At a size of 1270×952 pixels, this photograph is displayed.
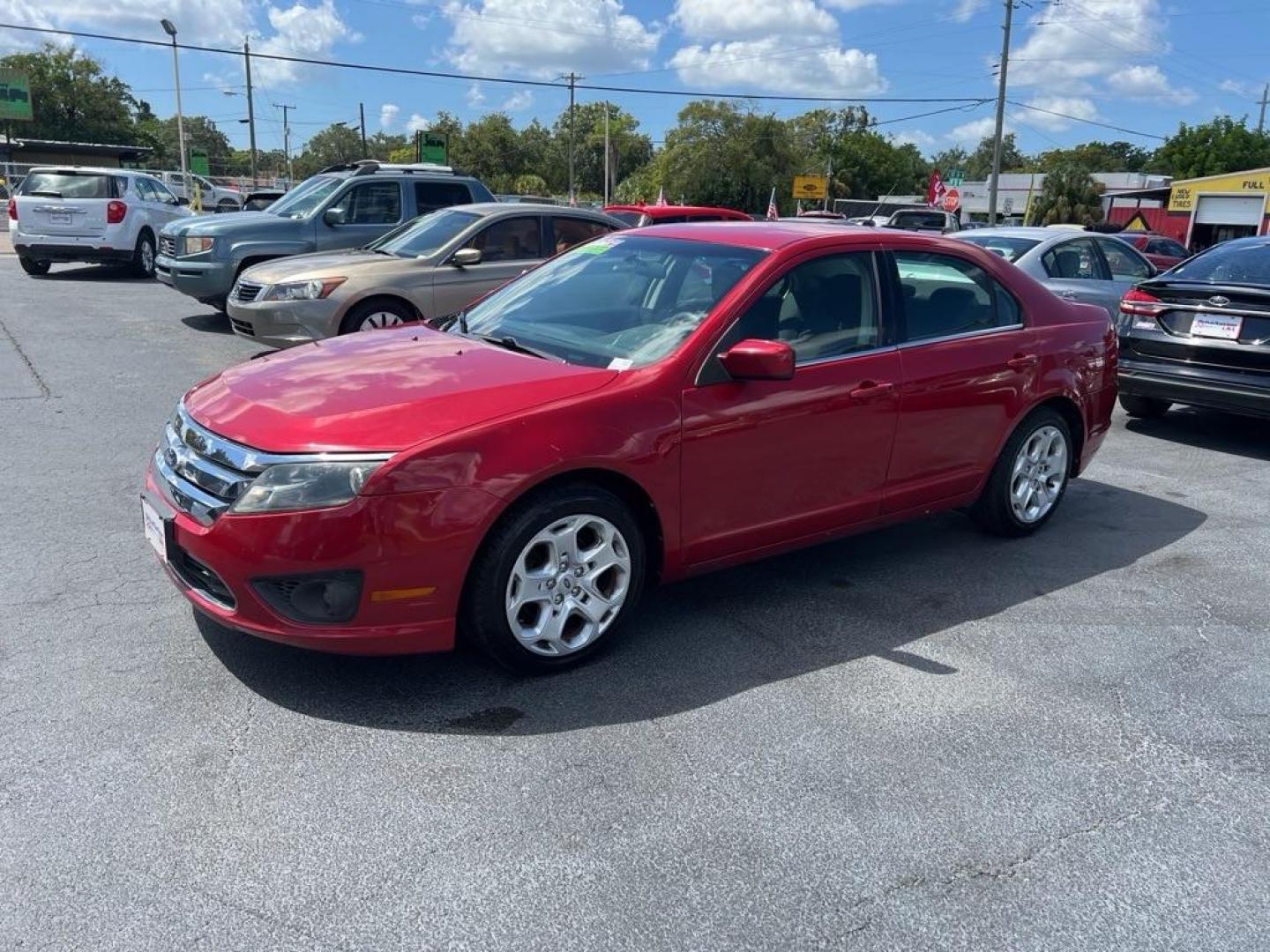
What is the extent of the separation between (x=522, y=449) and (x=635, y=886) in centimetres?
145

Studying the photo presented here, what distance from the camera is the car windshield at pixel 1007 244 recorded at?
987 centimetres

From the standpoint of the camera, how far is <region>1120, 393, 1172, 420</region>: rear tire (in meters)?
8.94

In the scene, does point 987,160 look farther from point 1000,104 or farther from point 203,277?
point 203,277

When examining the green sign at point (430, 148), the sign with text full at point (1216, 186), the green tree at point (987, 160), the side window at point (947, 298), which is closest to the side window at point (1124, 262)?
the side window at point (947, 298)

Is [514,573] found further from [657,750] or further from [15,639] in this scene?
[15,639]

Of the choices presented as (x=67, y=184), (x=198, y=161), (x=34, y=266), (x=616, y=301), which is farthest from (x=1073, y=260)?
(x=198, y=161)

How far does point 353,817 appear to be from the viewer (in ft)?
9.65

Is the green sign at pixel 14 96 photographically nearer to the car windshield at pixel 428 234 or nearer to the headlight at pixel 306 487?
the car windshield at pixel 428 234

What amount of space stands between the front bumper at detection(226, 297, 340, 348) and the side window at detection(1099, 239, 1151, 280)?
7776 mm

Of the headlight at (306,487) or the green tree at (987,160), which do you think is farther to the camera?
the green tree at (987,160)

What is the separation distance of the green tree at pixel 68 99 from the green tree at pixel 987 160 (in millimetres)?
86084

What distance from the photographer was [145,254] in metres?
16.8

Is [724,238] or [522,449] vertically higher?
[724,238]

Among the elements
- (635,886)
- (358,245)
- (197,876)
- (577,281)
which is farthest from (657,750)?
(358,245)
